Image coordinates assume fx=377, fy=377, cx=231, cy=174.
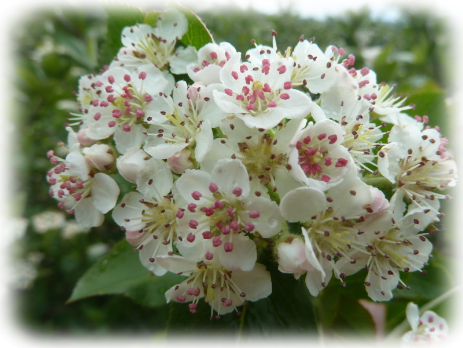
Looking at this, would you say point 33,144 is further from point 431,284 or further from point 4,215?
point 431,284

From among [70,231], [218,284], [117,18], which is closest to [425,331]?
[218,284]

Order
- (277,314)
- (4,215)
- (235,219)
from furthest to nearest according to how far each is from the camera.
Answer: (4,215), (277,314), (235,219)

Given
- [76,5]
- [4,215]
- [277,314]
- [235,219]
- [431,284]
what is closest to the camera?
[235,219]

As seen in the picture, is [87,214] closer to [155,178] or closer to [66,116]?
[155,178]

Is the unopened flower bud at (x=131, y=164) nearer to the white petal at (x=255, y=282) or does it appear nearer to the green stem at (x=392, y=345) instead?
the white petal at (x=255, y=282)

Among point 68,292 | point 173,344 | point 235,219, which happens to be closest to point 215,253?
point 235,219

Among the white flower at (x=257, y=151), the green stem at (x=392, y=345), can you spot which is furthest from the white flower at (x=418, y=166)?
the green stem at (x=392, y=345)
